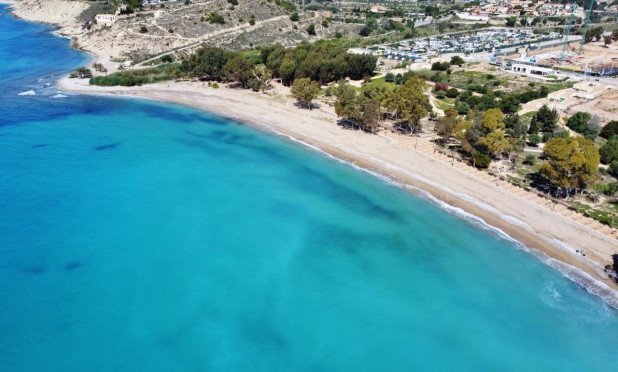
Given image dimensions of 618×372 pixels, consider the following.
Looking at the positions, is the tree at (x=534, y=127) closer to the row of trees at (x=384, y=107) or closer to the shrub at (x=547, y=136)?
the shrub at (x=547, y=136)

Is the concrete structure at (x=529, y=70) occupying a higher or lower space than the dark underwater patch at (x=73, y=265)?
higher

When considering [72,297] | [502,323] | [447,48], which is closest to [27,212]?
[72,297]

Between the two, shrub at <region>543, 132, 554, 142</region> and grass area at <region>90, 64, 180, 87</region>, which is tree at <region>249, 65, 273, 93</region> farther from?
shrub at <region>543, 132, 554, 142</region>

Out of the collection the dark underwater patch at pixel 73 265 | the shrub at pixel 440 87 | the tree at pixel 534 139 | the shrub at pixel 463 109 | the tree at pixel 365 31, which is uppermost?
the tree at pixel 365 31

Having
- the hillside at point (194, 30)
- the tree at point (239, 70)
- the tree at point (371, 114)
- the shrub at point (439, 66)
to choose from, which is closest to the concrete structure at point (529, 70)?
the shrub at point (439, 66)

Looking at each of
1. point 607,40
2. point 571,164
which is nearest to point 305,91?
point 571,164

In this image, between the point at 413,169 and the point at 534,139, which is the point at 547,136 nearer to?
the point at 534,139

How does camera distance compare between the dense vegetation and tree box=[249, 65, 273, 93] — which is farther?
the dense vegetation

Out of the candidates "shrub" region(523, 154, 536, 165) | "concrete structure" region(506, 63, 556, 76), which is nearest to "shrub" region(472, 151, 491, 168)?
"shrub" region(523, 154, 536, 165)
